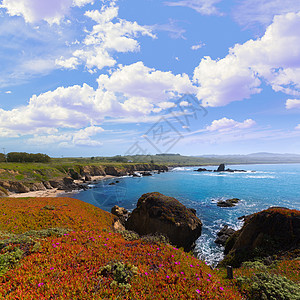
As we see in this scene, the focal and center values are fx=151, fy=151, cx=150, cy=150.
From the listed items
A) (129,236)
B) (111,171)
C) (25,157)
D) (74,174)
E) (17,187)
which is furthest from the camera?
(111,171)

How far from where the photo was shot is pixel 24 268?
677cm

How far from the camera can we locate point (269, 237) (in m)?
15.2

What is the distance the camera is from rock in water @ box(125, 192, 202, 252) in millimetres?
20797

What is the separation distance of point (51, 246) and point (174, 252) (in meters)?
7.18

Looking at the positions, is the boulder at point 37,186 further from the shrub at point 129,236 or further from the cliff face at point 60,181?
the shrub at point 129,236

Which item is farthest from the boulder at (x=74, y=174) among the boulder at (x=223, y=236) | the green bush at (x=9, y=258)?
the green bush at (x=9, y=258)

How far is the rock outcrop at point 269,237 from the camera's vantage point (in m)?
14.3

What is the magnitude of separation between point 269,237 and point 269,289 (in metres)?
10.5

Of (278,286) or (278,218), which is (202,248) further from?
(278,286)

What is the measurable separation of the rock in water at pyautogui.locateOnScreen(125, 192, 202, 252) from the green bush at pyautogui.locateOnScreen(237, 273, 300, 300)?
1304cm

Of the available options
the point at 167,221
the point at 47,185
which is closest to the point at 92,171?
the point at 47,185

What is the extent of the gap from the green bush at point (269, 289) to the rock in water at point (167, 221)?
42.8ft

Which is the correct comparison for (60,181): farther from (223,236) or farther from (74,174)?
(223,236)

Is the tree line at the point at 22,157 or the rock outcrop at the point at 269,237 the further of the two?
the tree line at the point at 22,157
